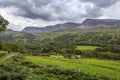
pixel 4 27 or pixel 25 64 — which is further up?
pixel 4 27

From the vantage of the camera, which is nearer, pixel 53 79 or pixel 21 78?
pixel 21 78

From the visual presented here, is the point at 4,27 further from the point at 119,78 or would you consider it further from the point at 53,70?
the point at 119,78

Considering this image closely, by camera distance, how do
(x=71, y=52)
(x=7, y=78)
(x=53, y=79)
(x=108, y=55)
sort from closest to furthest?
(x=7, y=78) → (x=53, y=79) → (x=108, y=55) → (x=71, y=52)

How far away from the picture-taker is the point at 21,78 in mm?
54656

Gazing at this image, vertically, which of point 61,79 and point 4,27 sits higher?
point 4,27

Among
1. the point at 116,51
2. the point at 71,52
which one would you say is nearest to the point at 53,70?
the point at 71,52

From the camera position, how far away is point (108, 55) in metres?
171

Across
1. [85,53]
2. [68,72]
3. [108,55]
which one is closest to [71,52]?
[85,53]

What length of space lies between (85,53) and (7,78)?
13174 cm

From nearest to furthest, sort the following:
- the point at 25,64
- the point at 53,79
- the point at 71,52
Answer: the point at 53,79, the point at 25,64, the point at 71,52

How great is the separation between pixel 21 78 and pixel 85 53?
128619mm

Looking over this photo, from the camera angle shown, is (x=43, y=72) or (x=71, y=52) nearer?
(x=43, y=72)

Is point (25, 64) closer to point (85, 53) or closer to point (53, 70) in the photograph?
point (53, 70)

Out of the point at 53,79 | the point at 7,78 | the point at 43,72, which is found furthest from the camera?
the point at 43,72
